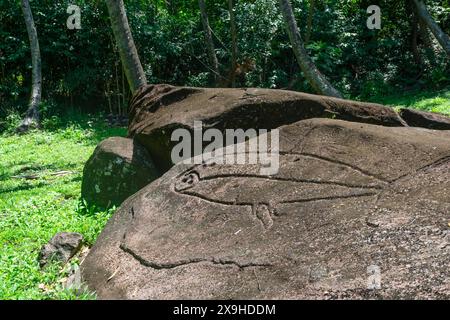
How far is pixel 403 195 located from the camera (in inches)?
132

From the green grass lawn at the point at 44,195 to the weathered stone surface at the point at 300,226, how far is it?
22.3 inches

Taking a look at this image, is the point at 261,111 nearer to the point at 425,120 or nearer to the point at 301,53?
the point at 425,120

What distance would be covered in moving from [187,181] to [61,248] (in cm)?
120

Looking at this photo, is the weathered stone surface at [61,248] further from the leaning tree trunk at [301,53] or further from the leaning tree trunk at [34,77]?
the leaning tree trunk at [34,77]

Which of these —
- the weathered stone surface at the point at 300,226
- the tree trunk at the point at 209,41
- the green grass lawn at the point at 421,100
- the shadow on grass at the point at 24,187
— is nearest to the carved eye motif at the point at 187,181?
the weathered stone surface at the point at 300,226

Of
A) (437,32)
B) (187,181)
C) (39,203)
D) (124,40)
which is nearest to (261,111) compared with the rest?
(187,181)

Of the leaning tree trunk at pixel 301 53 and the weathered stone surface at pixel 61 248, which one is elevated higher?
the leaning tree trunk at pixel 301 53

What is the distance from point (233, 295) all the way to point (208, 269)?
1.03 feet

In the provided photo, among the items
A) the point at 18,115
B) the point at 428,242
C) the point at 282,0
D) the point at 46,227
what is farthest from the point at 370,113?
the point at 18,115

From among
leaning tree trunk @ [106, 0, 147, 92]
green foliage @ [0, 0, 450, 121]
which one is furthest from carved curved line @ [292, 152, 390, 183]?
green foliage @ [0, 0, 450, 121]

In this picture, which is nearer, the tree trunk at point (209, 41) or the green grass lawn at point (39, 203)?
the green grass lawn at point (39, 203)

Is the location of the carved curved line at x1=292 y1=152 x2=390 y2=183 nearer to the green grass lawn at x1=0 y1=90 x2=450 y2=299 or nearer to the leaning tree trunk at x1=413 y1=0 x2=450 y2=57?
the green grass lawn at x1=0 y1=90 x2=450 y2=299

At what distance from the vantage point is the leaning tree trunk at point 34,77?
11.9 metres

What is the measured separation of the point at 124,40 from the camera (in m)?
7.77
